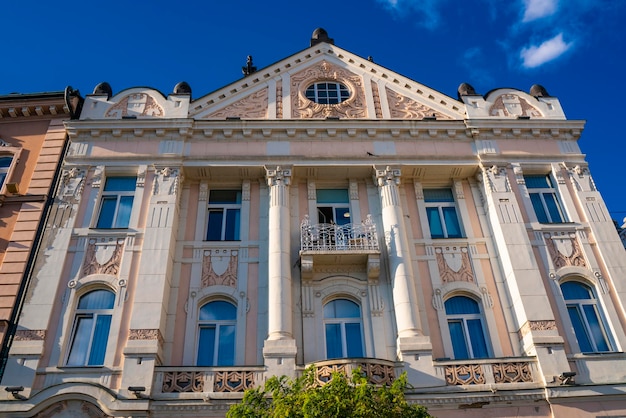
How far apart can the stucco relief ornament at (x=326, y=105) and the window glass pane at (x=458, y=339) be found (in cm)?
766

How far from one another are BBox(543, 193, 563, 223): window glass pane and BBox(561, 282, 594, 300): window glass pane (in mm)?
2211

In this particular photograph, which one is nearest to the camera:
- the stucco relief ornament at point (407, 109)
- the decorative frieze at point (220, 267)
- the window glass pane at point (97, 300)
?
the window glass pane at point (97, 300)

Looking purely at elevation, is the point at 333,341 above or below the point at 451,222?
below

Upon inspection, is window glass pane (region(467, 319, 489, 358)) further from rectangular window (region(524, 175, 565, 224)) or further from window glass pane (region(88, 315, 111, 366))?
window glass pane (region(88, 315, 111, 366))

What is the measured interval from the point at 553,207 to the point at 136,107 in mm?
13971

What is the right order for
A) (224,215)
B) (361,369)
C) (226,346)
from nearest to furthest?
(361,369), (226,346), (224,215)

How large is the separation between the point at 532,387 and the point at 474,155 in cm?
757

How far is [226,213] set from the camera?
1777 centimetres

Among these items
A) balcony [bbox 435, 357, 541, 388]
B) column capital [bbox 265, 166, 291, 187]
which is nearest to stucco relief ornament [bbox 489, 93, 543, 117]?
column capital [bbox 265, 166, 291, 187]

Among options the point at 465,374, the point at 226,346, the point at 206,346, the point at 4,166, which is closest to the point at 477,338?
the point at 465,374

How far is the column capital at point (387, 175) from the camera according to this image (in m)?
17.7

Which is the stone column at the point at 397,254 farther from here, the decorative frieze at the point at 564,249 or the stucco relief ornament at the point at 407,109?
the decorative frieze at the point at 564,249

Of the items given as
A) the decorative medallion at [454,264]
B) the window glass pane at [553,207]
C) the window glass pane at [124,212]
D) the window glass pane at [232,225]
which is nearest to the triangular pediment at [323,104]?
the window glass pane at [232,225]

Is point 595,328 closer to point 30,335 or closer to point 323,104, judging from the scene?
point 323,104
